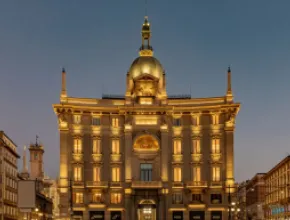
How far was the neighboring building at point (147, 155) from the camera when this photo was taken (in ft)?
348

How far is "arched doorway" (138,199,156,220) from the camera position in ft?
351

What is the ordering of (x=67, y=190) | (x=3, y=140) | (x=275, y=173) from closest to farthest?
(x=67, y=190) → (x=3, y=140) → (x=275, y=173)

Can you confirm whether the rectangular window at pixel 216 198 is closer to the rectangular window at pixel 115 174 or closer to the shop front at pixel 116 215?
the shop front at pixel 116 215

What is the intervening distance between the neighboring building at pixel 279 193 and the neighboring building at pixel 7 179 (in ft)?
174

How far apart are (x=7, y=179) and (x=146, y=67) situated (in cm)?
3701

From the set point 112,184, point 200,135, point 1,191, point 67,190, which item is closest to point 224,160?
point 200,135

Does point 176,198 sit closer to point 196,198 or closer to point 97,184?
point 196,198

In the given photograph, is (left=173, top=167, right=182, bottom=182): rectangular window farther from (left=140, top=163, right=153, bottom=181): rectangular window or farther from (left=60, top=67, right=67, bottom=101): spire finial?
(left=60, top=67, right=67, bottom=101): spire finial

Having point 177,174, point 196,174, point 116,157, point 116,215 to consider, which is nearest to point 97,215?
point 116,215

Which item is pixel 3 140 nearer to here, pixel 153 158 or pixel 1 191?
pixel 1 191

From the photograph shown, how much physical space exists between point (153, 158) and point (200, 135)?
10.1m

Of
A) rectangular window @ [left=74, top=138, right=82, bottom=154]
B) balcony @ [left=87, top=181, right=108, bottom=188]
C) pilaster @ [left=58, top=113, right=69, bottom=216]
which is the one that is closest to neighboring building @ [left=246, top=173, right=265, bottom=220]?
balcony @ [left=87, top=181, right=108, bottom=188]

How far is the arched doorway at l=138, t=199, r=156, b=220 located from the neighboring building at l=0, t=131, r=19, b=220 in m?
25.6

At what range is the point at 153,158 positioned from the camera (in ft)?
357
